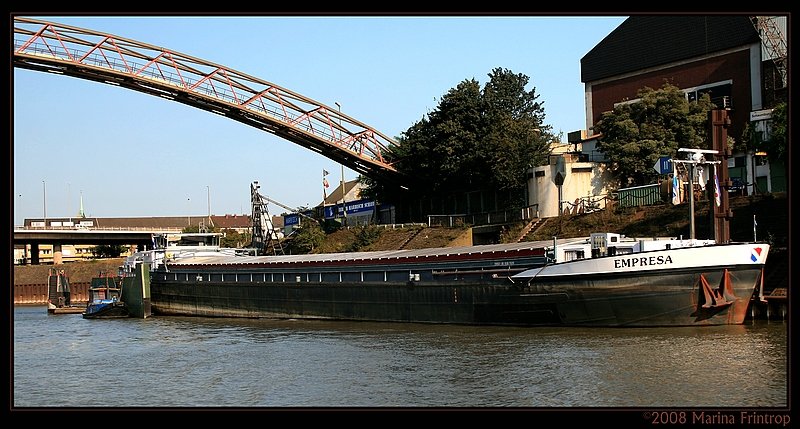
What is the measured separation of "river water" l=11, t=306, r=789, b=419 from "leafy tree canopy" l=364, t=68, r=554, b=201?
25455mm

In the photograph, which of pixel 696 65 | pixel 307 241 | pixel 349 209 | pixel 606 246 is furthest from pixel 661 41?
pixel 606 246

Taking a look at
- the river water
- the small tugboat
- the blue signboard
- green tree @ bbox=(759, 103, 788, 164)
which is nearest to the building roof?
green tree @ bbox=(759, 103, 788, 164)

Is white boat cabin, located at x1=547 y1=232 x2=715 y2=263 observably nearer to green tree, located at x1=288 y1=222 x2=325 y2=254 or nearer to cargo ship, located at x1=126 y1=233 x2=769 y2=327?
cargo ship, located at x1=126 y1=233 x2=769 y2=327

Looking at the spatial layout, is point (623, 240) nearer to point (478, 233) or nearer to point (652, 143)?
point (652, 143)

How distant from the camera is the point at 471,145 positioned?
62.2 m

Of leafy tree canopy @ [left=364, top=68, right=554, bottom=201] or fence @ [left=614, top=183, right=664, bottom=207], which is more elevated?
leafy tree canopy @ [left=364, top=68, right=554, bottom=201]

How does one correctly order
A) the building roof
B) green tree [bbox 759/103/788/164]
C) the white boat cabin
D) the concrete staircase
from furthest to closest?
the concrete staircase < the building roof < green tree [bbox 759/103/788/164] < the white boat cabin

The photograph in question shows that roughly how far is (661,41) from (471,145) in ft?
46.5

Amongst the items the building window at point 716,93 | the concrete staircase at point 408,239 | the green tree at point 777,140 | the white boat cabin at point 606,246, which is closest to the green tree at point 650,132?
the building window at point 716,93

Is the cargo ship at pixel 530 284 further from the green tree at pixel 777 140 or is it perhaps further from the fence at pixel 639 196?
the green tree at pixel 777 140

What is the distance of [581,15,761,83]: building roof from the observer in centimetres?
5453

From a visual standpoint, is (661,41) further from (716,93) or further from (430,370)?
(430,370)
